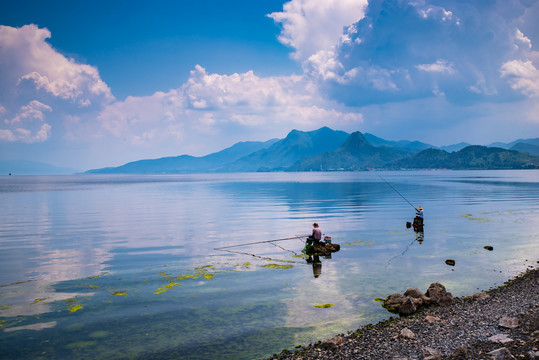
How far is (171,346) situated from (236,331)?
294 centimetres

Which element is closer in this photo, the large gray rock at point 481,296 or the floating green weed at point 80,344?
the floating green weed at point 80,344

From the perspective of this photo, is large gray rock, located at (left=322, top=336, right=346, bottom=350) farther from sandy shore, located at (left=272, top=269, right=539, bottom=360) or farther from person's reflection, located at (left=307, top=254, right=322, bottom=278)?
person's reflection, located at (left=307, top=254, right=322, bottom=278)

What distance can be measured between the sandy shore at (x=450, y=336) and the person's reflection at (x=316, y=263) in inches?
364

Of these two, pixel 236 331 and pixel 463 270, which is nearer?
Result: pixel 236 331

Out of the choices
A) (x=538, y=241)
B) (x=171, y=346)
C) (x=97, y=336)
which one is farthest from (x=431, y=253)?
(x=97, y=336)

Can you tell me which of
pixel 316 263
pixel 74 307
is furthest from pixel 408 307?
pixel 74 307

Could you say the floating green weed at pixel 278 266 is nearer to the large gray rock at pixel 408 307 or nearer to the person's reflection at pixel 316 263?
the person's reflection at pixel 316 263

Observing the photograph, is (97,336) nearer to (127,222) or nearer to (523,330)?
(523,330)

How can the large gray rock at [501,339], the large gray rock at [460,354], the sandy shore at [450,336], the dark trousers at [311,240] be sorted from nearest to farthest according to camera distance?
the large gray rock at [460,354] < the sandy shore at [450,336] < the large gray rock at [501,339] < the dark trousers at [311,240]

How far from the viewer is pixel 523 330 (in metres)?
14.1

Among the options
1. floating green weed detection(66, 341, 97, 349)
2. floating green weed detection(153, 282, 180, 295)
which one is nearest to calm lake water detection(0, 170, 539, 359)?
floating green weed detection(66, 341, 97, 349)

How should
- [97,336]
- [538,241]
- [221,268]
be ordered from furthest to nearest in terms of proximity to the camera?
[538,241], [221,268], [97,336]

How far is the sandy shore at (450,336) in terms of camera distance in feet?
41.5

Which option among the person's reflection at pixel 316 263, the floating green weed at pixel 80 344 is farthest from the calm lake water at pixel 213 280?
the person's reflection at pixel 316 263
